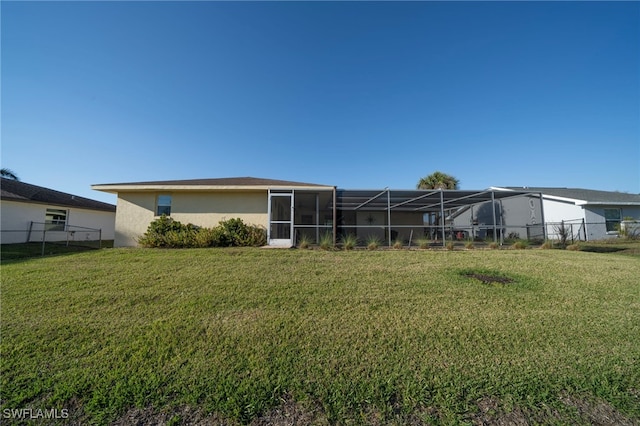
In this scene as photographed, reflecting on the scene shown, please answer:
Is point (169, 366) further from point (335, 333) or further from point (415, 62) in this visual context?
point (415, 62)

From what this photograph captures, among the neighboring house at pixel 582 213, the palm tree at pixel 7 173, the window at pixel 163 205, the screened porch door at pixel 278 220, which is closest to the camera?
the screened porch door at pixel 278 220

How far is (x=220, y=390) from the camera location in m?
2.65

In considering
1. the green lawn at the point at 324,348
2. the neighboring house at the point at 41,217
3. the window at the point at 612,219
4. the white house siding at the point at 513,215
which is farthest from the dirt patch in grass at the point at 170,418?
the window at the point at 612,219

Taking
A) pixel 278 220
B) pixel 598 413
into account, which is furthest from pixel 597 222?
pixel 598 413

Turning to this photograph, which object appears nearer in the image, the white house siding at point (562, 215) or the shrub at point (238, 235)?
the shrub at point (238, 235)

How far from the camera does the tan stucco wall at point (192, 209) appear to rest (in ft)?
39.5

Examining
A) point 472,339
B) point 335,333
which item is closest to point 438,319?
point 472,339

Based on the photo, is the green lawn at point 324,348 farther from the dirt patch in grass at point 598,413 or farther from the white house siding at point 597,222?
the white house siding at point 597,222

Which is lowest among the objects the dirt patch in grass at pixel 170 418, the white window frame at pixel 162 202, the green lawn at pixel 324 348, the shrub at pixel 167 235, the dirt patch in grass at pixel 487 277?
the dirt patch in grass at pixel 170 418

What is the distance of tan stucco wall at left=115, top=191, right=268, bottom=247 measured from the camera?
39.5 ft

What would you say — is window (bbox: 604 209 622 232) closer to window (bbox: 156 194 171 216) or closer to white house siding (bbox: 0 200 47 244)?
window (bbox: 156 194 171 216)

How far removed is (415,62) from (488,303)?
35.2 feet

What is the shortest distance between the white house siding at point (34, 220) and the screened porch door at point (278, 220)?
11843 millimetres

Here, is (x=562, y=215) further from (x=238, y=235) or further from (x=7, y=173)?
(x=7, y=173)
